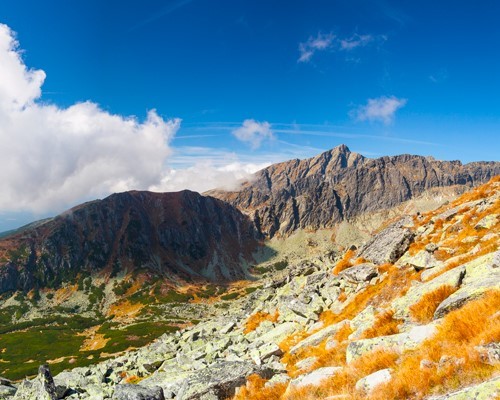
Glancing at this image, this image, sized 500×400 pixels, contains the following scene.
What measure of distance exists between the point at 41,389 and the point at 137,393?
11.2 m

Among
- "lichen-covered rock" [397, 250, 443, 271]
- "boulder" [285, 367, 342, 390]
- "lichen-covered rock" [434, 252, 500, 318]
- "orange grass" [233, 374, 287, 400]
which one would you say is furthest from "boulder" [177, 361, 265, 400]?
"lichen-covered rock" [397, 250, 443, 271]

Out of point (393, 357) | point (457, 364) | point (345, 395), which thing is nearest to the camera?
point (457, 364)

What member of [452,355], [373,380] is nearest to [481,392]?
[452,355]

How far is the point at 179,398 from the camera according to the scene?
1445 cm

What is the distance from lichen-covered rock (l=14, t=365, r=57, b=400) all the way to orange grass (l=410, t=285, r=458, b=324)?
81.7ft

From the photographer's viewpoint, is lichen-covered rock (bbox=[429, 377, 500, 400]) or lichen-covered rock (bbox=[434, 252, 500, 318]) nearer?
lichen-covered rock (bbox=[429, 377, 500, 400])

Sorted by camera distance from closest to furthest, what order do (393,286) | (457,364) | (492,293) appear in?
(457,364) < (492,293) < (393,286)

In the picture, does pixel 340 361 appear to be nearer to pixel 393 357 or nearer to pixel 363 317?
pixel 393 357

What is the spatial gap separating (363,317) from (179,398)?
1035cm

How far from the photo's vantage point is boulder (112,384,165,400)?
16.8 meters

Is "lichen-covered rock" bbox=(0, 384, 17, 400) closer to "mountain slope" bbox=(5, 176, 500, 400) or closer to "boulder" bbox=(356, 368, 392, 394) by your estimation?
"mountain slope" bbox=(5, 176, 500, 400)

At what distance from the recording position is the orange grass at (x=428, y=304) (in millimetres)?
13859

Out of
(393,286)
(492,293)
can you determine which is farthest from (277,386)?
(393,286)

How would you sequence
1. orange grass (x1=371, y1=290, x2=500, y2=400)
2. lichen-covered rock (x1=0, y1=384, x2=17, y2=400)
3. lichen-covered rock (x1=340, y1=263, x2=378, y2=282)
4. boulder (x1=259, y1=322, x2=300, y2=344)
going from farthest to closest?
lichen-covered rock (x1=340, y1=263, x2=378, y2=282)
lichen-covered rock (x1=0, y1=384, x2=17, y2=400)
boulder (x1=259, y1=322, x2=300, y2=344)
orange grass (x1=371, y1=290, x2=500, y2=400)
